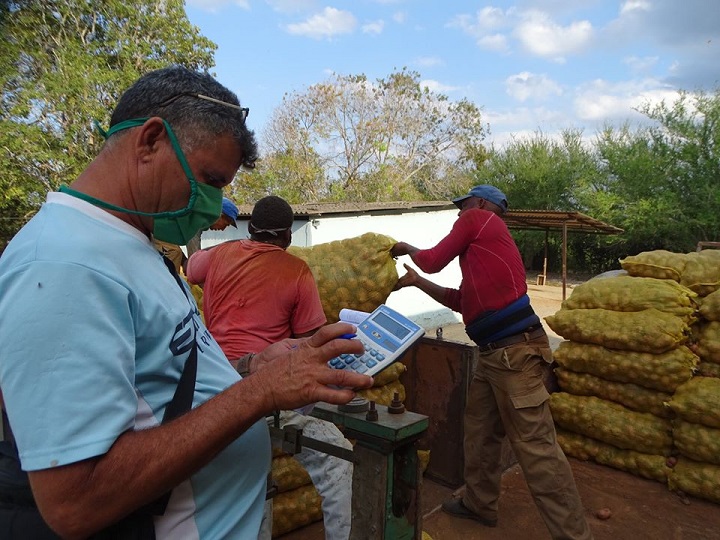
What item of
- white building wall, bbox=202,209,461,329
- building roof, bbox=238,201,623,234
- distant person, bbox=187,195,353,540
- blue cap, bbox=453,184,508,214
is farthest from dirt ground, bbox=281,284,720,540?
building roof, bbox=238,201,623,234

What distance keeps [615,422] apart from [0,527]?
3.90 m

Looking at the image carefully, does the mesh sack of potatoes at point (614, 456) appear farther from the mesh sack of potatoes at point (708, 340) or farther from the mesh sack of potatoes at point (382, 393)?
the mesh sack of potatoes at point (382, 393)

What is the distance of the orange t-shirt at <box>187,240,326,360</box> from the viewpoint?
2369 mm

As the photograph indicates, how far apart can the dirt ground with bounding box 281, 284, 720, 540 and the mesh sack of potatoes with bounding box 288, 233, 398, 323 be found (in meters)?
1.38

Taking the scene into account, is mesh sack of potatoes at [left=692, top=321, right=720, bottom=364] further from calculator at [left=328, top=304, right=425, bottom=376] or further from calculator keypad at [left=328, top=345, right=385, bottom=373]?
calculator keypad at [left=328, top=345, right=385, bottom=373]

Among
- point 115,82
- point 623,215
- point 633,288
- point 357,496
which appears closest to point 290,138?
point 115,82

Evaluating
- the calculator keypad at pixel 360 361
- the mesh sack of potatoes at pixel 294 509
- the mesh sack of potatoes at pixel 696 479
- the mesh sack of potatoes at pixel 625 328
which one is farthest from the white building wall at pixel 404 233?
the calculator keypad at pixel 360 361

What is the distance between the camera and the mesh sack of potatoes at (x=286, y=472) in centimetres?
290

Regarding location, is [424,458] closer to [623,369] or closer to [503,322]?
[503,322]

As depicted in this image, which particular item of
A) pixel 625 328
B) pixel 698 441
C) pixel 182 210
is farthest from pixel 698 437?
pixel 182 210

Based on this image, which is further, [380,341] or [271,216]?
[271,216]

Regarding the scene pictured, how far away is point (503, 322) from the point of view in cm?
303

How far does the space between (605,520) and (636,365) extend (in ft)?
3.56

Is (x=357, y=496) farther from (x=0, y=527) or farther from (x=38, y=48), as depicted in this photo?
(x=38, y=48)
